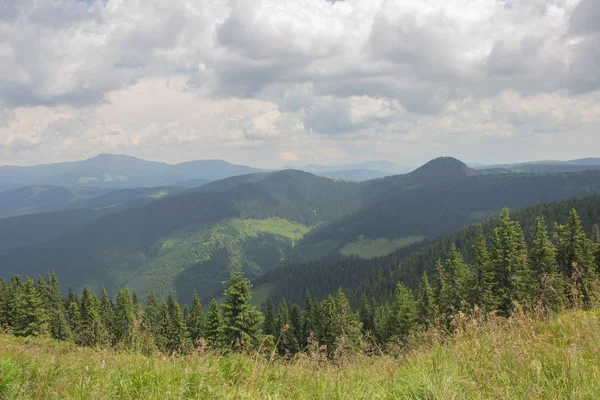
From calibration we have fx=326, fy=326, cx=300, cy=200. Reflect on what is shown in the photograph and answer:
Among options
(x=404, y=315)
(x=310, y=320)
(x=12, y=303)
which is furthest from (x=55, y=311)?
(x=404, y=315)

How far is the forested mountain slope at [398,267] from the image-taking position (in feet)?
385

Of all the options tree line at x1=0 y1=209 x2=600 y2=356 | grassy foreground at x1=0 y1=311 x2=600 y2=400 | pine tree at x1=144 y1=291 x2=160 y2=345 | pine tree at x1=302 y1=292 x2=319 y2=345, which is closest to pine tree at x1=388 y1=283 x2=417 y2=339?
tree line at x1=0 y1=209 x2=600 y2=356

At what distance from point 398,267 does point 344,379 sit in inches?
5213

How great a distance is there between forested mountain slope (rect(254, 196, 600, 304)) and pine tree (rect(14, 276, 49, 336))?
66506mm

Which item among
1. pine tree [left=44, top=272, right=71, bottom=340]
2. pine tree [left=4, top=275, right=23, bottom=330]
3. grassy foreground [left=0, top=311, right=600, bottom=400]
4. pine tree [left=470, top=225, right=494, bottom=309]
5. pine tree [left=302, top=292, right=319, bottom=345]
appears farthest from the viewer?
pine tree [left=44, top=272, right=71, bottom=340]

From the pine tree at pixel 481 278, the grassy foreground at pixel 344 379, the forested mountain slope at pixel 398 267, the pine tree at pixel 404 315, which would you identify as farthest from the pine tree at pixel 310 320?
the forested mountain slope at pixel 398 267

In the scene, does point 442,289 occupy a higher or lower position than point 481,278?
Answer: lower

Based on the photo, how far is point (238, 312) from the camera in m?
30.1

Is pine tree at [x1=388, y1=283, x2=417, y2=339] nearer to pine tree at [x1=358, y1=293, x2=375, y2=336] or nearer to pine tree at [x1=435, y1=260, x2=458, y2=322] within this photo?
pine tree at [x1=435, y1=260, x2=458, y2=322]

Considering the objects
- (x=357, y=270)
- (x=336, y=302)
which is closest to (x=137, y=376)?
(x=336, y=302)

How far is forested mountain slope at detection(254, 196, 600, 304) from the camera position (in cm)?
11725

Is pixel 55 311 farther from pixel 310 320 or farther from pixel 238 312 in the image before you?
pixel 238 312

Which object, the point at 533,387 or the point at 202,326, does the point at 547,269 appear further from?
the point at 202,326

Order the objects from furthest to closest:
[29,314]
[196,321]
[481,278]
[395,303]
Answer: [196,321]
[29,314]
[395,303]
[481,278]
